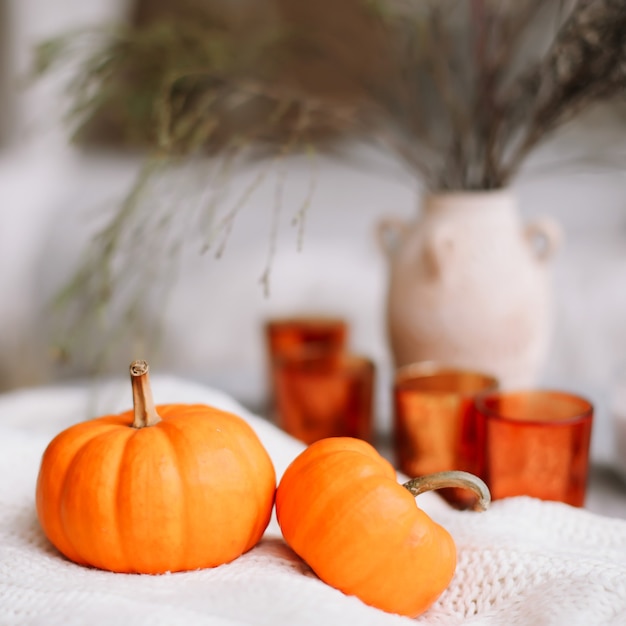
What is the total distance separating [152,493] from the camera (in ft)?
1.61

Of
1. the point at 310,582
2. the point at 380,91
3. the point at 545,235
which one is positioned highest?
the point at 380,91

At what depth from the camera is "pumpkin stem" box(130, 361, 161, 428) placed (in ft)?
1.69

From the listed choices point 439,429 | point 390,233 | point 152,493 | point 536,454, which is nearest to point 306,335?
point 390,233

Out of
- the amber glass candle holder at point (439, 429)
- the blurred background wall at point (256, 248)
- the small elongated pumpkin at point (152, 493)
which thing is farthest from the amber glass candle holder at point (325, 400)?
the small elongated pumpkin at point (152, 493)

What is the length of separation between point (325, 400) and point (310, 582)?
38cm

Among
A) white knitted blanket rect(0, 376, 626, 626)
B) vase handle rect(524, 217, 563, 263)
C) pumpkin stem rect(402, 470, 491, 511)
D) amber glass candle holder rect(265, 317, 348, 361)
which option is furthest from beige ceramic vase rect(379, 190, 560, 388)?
pumpkin stem rect(402, 470, 491, 511)

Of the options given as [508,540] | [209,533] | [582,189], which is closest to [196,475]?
[209,533]

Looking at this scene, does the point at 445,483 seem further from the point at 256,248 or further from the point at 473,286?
the point at 256,248

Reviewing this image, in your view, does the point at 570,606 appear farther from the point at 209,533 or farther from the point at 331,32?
the point at 331,32

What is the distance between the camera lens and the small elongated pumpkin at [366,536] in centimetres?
48

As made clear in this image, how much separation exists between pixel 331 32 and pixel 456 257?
1092 millimetres

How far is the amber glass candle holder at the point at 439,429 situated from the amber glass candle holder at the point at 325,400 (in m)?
0.07

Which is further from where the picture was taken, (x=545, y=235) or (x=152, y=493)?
(x=545, y=235)

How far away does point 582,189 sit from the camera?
5.49 ft
